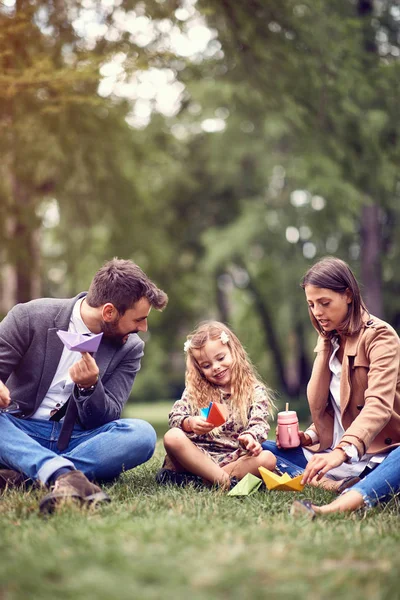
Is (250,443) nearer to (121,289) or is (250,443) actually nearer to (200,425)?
(200,425)

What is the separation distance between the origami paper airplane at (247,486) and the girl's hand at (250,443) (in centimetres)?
14

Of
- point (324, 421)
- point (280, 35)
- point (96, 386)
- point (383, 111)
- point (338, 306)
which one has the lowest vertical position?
point (324, 421)

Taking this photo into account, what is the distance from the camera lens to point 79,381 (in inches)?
146

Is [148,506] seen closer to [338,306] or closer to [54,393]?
[54,393]

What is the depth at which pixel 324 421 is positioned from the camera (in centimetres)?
415

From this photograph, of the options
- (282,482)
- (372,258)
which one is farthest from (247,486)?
(372,258)

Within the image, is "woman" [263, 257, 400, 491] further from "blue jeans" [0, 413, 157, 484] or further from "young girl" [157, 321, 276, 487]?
"blue jeans" [0, 413, 157, 484]

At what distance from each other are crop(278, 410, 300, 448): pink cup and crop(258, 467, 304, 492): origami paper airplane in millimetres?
404

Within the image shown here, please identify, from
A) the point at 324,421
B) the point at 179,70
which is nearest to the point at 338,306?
the point at 324,421

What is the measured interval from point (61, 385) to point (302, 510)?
164cm

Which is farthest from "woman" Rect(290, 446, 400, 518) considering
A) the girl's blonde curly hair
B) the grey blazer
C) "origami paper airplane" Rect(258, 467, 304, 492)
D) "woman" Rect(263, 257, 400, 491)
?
the grey blazer

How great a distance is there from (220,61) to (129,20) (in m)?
2.14

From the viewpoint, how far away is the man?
12.6ft

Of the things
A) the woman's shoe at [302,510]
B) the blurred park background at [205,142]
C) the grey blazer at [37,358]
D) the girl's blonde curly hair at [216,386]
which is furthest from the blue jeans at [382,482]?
the blurred park background at [205,142]
